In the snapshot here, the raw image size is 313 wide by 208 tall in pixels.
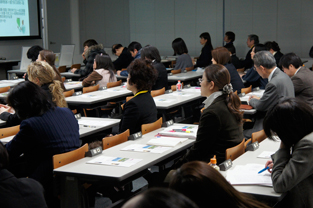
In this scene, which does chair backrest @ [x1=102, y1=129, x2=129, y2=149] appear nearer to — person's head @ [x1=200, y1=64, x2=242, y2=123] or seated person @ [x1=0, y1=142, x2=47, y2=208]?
person's head @ [x1=200, y1=64, x2=242, y2=123]

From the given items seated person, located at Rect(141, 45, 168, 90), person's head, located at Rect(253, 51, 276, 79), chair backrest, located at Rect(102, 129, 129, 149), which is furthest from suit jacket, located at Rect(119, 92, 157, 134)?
Result: seated person, located at Rect(141, 45, 168, 90)

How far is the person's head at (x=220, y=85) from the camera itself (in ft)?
10.7

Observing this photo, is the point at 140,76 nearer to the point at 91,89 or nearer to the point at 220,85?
the point at 220,85

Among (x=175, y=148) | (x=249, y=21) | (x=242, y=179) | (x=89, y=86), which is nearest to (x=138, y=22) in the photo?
(x=249, y=21)

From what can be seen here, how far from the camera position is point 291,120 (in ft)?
7.46

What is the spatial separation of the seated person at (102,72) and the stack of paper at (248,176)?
14.8 feet

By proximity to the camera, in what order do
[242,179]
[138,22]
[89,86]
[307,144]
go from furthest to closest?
[138,22], [89,86], [242,179], [307,144]

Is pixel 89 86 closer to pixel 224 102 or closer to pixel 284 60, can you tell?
pixel 284 60

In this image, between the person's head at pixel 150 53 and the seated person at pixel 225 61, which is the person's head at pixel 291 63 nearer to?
the seated person at pixel 225 61

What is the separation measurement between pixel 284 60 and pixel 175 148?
9.71 feet

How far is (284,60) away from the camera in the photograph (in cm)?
567

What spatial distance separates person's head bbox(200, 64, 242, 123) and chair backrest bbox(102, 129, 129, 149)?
855 millimetres

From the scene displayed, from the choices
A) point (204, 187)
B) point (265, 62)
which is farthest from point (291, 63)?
point (204, 187)

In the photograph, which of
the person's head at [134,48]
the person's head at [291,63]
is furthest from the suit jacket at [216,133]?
the person's head at [134,48]
